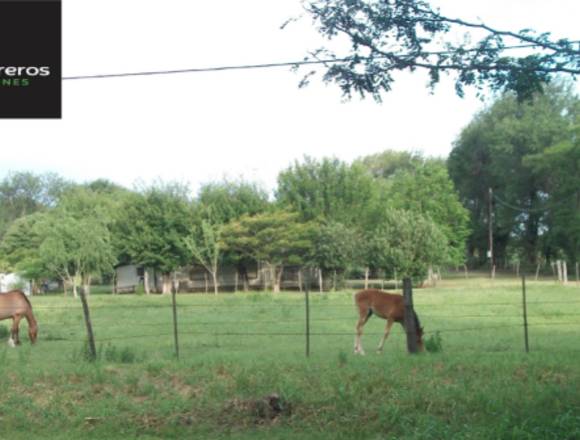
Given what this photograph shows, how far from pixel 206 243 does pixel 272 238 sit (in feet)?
16.5

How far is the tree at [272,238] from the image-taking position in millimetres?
46500

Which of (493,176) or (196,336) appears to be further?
(493,176)

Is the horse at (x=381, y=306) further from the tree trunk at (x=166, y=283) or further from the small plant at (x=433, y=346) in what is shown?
the tree trunk at (x=166, y=283)

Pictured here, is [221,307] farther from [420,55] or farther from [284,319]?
[420,55]

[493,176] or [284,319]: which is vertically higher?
[493,176]

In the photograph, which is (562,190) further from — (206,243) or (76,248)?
(76,248)

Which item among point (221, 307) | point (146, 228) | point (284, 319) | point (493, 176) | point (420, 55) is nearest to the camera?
point (420, 55)

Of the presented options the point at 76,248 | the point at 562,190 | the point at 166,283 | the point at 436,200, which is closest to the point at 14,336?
the point at 76,248

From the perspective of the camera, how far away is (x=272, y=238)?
46.7m

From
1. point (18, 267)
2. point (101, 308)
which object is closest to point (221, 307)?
point (101, 308)

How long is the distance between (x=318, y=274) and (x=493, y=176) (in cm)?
2711

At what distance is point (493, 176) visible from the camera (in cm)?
6694

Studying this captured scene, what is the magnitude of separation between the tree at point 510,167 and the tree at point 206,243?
90.9ft

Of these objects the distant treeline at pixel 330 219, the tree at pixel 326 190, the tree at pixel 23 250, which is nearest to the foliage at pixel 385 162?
the distant treeline at pixel 330 219
